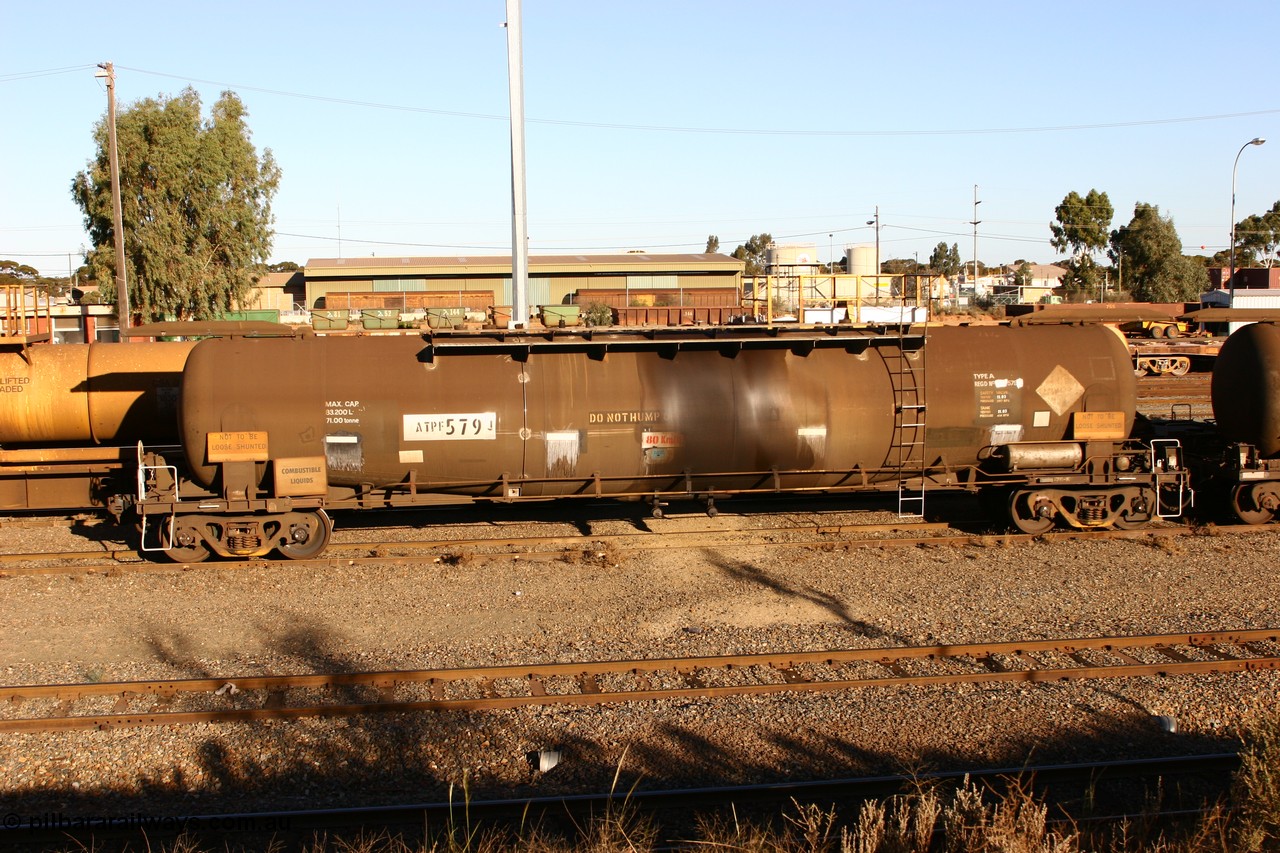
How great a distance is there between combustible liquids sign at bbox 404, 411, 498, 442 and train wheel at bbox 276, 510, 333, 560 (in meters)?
→ 1.75

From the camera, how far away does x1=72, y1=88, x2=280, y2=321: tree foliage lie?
3678 centimetres

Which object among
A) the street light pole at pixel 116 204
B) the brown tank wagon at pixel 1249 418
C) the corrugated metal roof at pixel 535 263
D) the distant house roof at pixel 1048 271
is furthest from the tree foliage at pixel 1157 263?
the street light pole at pixel 116 204

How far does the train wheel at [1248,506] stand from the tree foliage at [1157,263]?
63452mm

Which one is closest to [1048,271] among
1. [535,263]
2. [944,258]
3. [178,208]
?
[944,258]

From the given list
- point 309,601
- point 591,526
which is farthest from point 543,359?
point 309,601

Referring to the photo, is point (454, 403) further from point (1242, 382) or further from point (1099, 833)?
point (1242, 382)

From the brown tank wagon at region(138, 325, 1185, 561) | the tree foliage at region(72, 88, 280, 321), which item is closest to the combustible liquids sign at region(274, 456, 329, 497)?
the brown tank wagon at region(138, 325, 1185, 561)

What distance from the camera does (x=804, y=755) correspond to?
7289 mm

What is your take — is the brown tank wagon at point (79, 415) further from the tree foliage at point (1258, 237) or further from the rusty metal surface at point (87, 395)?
the tree foliage at point (1258, 237)

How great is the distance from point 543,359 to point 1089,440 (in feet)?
27.3

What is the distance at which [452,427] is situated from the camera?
494 inches

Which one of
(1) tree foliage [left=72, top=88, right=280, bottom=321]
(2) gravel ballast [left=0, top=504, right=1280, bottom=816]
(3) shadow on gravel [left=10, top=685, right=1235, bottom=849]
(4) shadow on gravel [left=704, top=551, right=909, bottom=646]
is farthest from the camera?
(1) tree foliage [left=72, top=88, right=280, bottom=321]

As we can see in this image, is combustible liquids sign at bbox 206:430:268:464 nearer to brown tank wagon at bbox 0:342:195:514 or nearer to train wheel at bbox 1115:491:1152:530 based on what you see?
brown tank wagon at bbox 0:342:195:514

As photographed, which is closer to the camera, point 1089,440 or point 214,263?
point 1089,440
